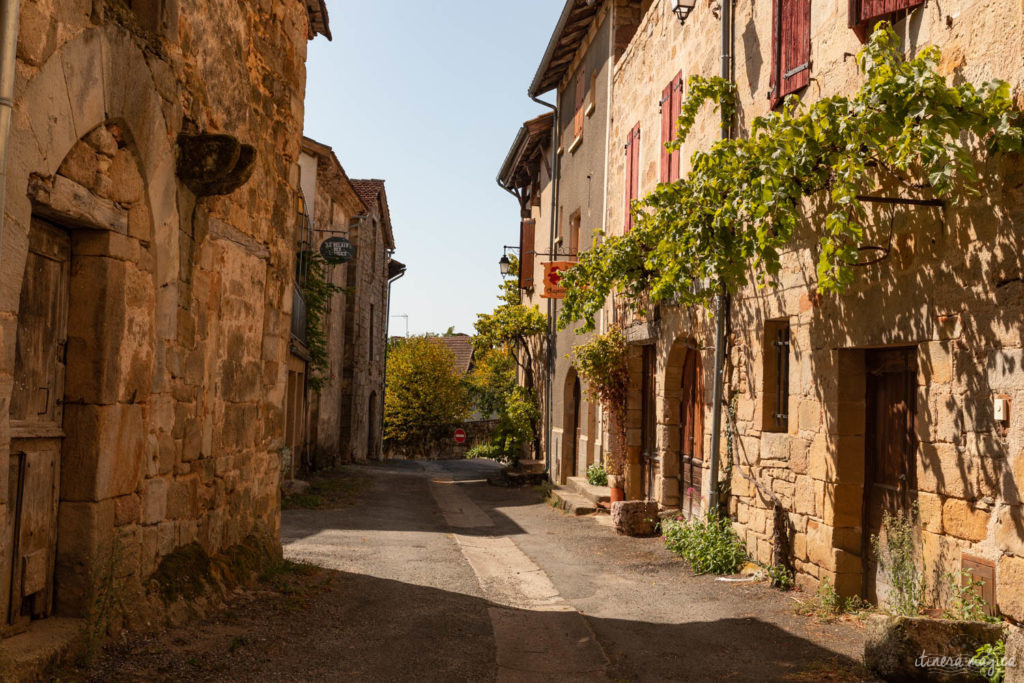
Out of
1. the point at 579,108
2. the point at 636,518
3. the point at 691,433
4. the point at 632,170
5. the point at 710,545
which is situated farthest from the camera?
the point at 579,108

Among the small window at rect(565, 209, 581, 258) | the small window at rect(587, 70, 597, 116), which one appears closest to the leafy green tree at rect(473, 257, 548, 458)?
the small window at rect(565, 209, 581, 258)

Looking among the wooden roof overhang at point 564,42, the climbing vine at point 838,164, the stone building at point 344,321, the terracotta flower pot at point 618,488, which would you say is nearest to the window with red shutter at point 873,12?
the climbing vine at point 838,164

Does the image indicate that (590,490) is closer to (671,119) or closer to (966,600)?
(671,119)

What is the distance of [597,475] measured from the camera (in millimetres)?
12508

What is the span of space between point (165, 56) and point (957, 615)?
16.6ft

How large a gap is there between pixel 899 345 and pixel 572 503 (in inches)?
264

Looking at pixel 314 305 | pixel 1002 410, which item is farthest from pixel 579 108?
pixel 1002 410

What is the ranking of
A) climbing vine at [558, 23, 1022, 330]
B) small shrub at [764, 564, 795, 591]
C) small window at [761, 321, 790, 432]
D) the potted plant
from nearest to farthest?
climbing vine at [558, 23, 1022, 330] → small shrub at [764, 564, 795, 591] → small window at [761, 321, 790, 432] → the potted plant

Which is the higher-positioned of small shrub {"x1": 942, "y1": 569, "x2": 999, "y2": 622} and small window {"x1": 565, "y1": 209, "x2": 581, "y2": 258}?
small window {"x1": 565, "y1": 209, "x2": 581, "y2": 258}

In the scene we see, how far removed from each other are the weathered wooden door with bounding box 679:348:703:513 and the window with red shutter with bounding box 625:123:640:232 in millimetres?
2581

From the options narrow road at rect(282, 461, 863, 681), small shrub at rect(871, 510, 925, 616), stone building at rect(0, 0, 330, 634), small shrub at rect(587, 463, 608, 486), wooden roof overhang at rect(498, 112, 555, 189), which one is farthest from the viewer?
wooden roof overhang at rect(498, 112, 555, 189)

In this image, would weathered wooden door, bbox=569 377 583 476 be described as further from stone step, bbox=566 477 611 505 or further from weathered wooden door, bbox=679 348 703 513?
weathered wooden door, bbox=679 348 703 513

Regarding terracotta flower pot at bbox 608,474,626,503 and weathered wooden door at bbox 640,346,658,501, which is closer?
weathered wooden door at bbox 640,346,658,501

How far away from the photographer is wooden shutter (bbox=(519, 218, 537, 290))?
18953mm
